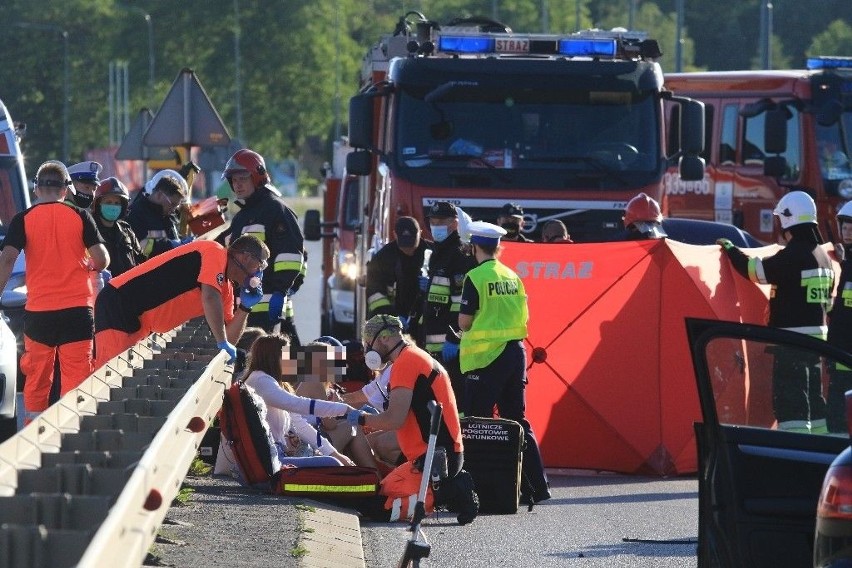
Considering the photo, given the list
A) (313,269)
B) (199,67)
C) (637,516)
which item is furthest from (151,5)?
(637,516)

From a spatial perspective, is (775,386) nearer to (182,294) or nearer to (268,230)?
(182,294)

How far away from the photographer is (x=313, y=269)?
41406 millimetres

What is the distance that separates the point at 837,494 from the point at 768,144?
613 inches

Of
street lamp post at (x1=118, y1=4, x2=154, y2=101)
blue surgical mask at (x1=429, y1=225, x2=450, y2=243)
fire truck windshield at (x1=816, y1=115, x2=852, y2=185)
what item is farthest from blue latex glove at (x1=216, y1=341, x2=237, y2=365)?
street lamp post at (x1=118, y1=4, x2=154, y2=101)

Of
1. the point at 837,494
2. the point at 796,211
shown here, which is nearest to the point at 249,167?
the point at 796,211

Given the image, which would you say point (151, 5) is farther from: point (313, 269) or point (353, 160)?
point (353, 160)

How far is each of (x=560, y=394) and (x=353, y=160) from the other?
3365 mm

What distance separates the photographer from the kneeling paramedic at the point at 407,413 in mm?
10258

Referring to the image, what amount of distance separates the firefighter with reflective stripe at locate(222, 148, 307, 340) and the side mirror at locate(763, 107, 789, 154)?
29.8 feet

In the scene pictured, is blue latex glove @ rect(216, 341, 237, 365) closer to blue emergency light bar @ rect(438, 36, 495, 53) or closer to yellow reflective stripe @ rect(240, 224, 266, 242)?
yellow reflective stripe @ rect(240, 224, 266, 242)

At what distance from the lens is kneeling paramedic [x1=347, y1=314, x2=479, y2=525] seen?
1026 centimetres

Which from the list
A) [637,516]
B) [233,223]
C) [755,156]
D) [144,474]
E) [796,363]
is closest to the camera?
[144,474]

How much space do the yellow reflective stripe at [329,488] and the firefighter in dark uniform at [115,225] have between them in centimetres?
350

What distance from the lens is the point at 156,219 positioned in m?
14.3
